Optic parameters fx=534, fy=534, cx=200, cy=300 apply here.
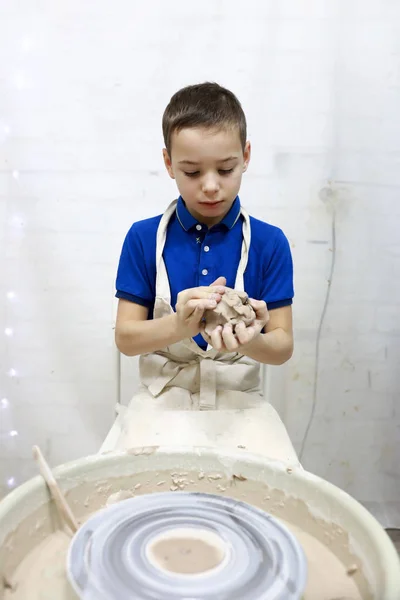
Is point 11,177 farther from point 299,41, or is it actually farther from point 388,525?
point 388,525

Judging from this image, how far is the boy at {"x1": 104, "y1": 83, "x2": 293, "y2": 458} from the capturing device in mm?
998

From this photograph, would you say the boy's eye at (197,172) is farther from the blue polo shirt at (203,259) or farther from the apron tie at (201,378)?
the apron tie at (201,378)

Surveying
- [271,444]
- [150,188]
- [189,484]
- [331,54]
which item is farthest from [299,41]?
[189,484]

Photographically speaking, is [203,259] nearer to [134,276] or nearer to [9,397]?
[134,276]

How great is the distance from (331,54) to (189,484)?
1.29 meters

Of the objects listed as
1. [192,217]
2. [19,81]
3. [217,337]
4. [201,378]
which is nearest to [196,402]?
[201,378]

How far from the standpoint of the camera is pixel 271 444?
0.96m

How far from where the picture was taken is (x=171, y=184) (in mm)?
1594

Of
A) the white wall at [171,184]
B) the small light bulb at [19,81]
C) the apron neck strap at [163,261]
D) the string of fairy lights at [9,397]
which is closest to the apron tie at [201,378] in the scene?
the apron neck strap at [163,261]

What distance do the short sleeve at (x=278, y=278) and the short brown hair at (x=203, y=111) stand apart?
24 centimetres

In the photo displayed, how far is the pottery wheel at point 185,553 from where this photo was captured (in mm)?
566

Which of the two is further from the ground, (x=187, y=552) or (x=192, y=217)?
(x=192, y=217)

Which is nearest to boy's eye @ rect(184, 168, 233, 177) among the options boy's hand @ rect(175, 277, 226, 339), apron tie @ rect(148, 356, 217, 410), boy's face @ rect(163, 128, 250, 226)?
boy's face @ rect(163, 128, 250, 226)

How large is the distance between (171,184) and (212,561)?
118cm
